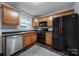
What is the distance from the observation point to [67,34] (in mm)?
1579

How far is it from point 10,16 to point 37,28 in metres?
0.55

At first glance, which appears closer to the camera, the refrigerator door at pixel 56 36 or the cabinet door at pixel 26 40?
the cabinet door at pixel 26 40

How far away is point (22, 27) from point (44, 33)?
1.76ft

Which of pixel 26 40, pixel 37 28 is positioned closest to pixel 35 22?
pixel 37 28

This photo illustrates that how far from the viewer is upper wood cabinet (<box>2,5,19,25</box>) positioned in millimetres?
1203

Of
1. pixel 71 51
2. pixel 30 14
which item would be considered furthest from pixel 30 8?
pixel 71 51

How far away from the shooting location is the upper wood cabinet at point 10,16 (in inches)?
47.4

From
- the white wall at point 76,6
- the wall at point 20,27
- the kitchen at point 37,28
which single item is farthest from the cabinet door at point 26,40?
the white wall at point 76,6

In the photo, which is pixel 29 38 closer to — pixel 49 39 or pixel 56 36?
pixel 49 39

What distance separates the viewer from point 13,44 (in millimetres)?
1450

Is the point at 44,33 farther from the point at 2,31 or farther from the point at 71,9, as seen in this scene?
the point at 2,31

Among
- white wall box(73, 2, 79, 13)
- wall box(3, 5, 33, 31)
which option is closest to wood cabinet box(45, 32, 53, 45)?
wall box(3, 5, 33, 31)

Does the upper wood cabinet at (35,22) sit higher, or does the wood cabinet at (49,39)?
the upper wood cabinet at (35,22)

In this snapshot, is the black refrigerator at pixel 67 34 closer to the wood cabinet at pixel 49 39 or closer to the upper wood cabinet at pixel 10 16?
the wood cabinet at pixel 49 39
